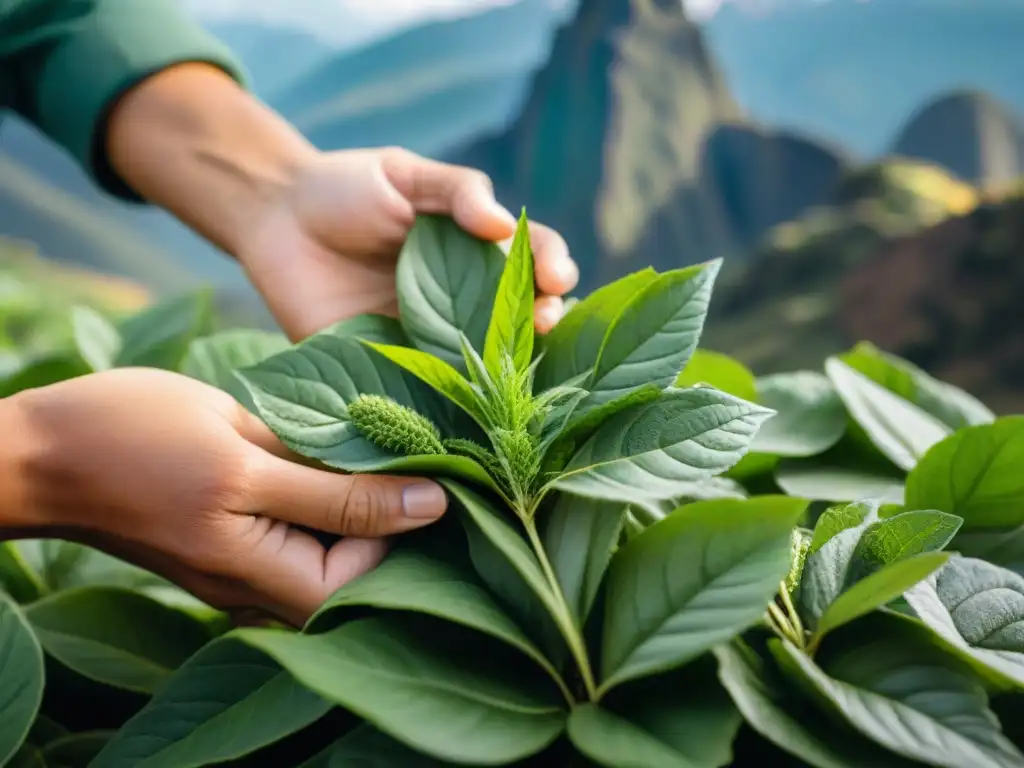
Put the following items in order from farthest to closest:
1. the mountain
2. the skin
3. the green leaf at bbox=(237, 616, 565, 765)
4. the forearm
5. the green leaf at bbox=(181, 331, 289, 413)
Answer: the mountain
the forearm
the green leaf at bbox=(181, 331, 289, 413)
the skin
the green leaf at bbox=(237, 616, 565, 765)

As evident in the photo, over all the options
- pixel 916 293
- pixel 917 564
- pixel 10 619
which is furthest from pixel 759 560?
pixel 916 293

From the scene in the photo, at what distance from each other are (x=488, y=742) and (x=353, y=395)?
0.15 metres

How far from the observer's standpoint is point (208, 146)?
606 mm

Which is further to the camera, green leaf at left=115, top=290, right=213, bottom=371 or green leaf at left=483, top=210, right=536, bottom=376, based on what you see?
green leaf at left=115, top=290, right=213, bottom=371

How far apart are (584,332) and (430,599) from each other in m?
0.14

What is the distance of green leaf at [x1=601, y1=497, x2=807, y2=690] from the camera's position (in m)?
0.24

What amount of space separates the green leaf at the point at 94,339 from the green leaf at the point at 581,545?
329 mm

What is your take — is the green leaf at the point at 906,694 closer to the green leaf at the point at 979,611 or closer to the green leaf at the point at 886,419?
the green leaf at the point at 979,611

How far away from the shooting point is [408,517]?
0.31 metres

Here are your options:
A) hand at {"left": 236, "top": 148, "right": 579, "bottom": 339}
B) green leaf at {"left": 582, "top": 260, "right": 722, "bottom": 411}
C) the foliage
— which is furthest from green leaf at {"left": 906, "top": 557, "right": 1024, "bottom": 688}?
hand at {"left": 236, "top": 148, "right": 579, "bottom": 339}

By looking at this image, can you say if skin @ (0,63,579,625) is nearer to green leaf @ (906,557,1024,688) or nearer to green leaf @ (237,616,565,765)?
green leaf @ (237,616,565,765)

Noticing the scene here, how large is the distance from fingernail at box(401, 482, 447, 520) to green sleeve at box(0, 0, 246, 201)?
1.46 feet

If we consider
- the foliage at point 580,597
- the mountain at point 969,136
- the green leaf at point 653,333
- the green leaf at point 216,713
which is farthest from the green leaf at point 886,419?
the mountain at point 969,136

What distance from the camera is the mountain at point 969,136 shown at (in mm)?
5113
